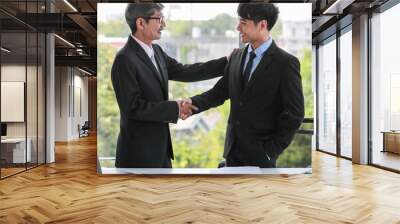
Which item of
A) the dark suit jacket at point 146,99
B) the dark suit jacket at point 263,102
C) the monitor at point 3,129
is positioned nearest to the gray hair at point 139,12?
the dark suit jacket at point 146,99

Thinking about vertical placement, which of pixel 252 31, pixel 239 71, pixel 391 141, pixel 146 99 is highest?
pixel 252 31

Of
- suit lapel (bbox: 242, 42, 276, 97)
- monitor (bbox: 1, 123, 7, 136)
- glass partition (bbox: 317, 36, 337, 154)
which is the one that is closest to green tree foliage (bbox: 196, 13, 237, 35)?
suit lapel (bbox: 242, 42, 276, 97)

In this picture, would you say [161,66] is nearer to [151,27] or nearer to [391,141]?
[151,27]

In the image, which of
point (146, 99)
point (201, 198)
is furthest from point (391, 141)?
point (146, 99)

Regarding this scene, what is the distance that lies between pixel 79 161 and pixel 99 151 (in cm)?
289

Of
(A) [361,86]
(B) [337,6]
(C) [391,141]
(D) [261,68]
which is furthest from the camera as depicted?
(A) [361,86]

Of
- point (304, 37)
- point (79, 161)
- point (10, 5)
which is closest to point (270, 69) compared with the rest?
point (304, 37)

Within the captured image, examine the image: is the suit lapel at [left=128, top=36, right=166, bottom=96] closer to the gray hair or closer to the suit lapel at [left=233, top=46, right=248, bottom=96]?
the gray hair

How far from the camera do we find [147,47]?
6.66m

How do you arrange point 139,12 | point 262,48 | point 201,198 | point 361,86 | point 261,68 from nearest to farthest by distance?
point 201,198, point 261,68, point 262,48, point 139,12, point 361,86

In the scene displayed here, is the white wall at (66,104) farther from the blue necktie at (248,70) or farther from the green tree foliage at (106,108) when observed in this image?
the blue necktie at (248,70)

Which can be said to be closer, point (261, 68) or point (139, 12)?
point (261, 68)

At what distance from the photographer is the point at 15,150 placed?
7.47 m

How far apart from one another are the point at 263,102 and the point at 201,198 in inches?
80.3
